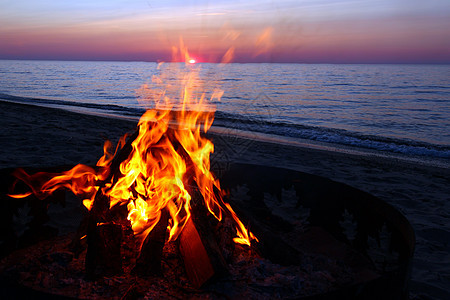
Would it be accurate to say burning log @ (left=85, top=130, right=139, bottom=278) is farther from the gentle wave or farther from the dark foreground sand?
the gentle wave

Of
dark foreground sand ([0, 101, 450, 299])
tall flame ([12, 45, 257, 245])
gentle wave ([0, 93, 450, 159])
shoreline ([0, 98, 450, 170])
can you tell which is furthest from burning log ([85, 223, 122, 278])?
gentle wave ([0, 93, 450, 159])

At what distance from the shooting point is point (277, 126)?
14.4 metres

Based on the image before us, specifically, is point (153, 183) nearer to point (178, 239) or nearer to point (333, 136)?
point (178, 239)

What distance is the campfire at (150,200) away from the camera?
2363 mm

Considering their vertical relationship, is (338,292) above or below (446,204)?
below

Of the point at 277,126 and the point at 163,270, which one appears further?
the point at 277,126

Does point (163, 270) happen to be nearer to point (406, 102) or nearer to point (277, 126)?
point (277, 126)

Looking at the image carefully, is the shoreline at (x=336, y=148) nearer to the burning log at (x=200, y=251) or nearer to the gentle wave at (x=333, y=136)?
the gentle wave at (x=333, y=136)

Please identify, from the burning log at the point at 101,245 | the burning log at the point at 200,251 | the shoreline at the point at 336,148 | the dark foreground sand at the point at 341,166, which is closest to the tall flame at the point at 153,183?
the burning log at the point at 200,251

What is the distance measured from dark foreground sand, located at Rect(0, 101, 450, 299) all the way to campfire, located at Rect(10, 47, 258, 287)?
1.93 meters

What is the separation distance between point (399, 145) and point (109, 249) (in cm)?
1155

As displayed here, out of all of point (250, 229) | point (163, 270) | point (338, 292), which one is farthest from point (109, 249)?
point (338, 292)

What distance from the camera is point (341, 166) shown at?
7020 millimetres

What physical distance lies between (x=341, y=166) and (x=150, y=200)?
5.29 metres
